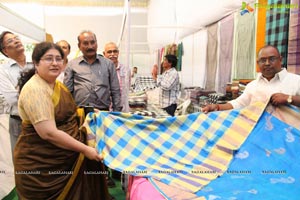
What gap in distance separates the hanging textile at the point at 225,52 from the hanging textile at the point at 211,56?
17 centimetres

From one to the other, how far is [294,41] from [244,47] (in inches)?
27.4

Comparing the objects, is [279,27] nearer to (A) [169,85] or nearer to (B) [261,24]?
(B) [261,24]

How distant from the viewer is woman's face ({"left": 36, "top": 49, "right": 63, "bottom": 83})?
138 cm

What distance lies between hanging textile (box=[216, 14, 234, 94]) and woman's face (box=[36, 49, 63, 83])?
6.85ft

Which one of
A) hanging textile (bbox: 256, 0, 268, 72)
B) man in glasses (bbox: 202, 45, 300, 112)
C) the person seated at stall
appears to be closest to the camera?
man in glasses (bbox: 202, 45, 300, 112)

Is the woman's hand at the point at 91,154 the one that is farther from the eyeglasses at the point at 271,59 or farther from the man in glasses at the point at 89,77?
the eyeglasses at the point at 271,59

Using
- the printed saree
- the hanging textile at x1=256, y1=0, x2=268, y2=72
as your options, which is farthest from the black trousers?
the printed saree

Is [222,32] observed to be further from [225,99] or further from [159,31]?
[159,31]

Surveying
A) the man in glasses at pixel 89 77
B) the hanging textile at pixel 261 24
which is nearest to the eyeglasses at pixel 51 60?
the man in glasses at pixel 89 77

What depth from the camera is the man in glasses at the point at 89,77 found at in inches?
93.5

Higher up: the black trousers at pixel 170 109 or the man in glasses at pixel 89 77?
the man in glasses at pixel 89 77

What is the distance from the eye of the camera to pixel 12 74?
6.88 feet

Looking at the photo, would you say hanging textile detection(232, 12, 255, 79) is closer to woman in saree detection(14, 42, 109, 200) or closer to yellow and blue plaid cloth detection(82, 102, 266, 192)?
yellow and blue plaid cloth detection(82, 102, 266, 192)

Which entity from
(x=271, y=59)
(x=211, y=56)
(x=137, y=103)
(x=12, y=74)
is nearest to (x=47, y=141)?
(x=12, y=74)
